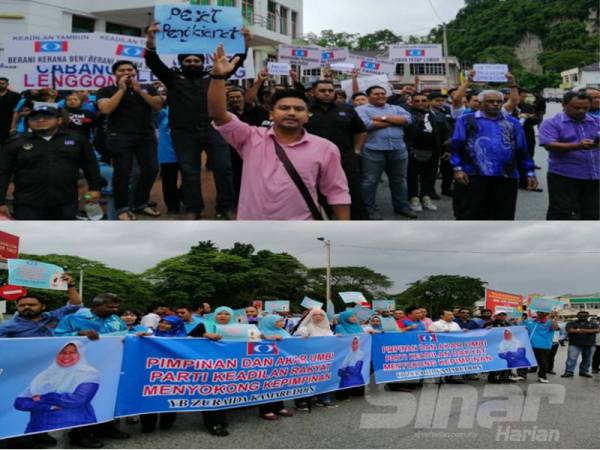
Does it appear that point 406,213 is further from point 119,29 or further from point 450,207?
point 119,29

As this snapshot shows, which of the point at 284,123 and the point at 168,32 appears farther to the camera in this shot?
the point at 168,32

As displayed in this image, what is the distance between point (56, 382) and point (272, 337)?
185 centimetres

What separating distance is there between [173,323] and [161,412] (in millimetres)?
873

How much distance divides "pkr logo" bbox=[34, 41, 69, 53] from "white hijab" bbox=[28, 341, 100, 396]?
3.68 m

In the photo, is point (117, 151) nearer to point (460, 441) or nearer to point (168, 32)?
point (168, 32)

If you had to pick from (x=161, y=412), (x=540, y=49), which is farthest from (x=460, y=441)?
(x=540, y=49)

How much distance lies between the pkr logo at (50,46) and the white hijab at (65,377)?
145 inches

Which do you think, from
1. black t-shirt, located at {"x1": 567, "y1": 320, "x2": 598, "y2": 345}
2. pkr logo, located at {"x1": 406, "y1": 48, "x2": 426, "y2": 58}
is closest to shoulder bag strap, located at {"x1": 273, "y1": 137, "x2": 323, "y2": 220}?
black t-shirt, located at {"x1": 567, "y1": 320, "x2": 598, "y2": 345}

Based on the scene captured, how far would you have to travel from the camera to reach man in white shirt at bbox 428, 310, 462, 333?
7.74 m

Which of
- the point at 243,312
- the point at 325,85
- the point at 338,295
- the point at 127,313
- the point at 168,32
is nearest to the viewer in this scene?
the point at 168,32

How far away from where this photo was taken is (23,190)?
16.4 feet

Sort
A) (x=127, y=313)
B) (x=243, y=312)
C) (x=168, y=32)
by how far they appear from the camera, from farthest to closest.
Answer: (x=243, y=312) → (x=127, y=313) → (x=168, y=32)

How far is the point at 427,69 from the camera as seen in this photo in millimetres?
12141

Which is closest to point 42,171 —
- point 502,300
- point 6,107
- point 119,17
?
point 6,107
